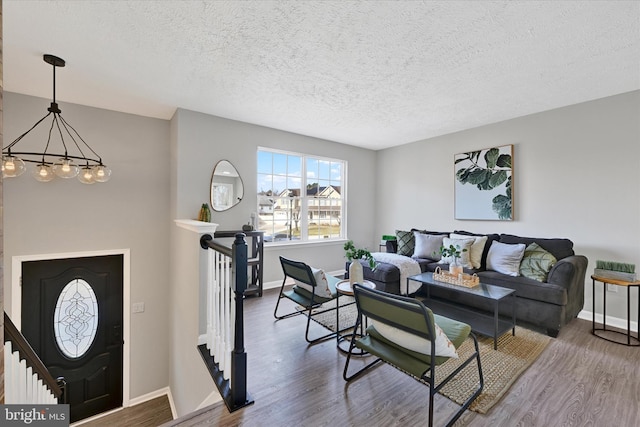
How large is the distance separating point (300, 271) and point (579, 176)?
12.1 ft

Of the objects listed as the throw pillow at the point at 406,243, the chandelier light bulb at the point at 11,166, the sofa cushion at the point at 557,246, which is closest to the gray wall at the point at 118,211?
the chandelier light bulb at the point at 11,166

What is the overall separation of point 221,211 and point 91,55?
2218 millimetres

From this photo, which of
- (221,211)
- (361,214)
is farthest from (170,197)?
(361,214)

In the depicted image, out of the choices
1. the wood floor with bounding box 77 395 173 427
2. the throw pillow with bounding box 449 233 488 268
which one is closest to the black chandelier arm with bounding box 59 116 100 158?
the wood floor with bounding box 77 395 173 427

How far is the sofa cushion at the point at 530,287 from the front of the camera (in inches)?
114

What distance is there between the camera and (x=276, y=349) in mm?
2715

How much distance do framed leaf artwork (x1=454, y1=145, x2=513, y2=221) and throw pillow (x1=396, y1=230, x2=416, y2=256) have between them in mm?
841

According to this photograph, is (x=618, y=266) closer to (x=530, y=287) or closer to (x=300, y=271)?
(x=530, y=287)

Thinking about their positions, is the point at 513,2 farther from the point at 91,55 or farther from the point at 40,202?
the point at 40,202

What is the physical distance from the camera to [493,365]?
2406 millimetres

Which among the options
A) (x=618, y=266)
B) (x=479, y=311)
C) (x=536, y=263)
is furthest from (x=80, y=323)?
(x=618, y=266)

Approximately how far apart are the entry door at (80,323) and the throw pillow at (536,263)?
17.2 feet

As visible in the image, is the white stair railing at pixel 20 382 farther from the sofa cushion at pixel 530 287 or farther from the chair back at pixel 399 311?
the sofa cushion at pixel 530 287

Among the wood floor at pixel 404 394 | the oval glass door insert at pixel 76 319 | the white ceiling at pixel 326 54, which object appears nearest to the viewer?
the wood floor at pixel 404 394
